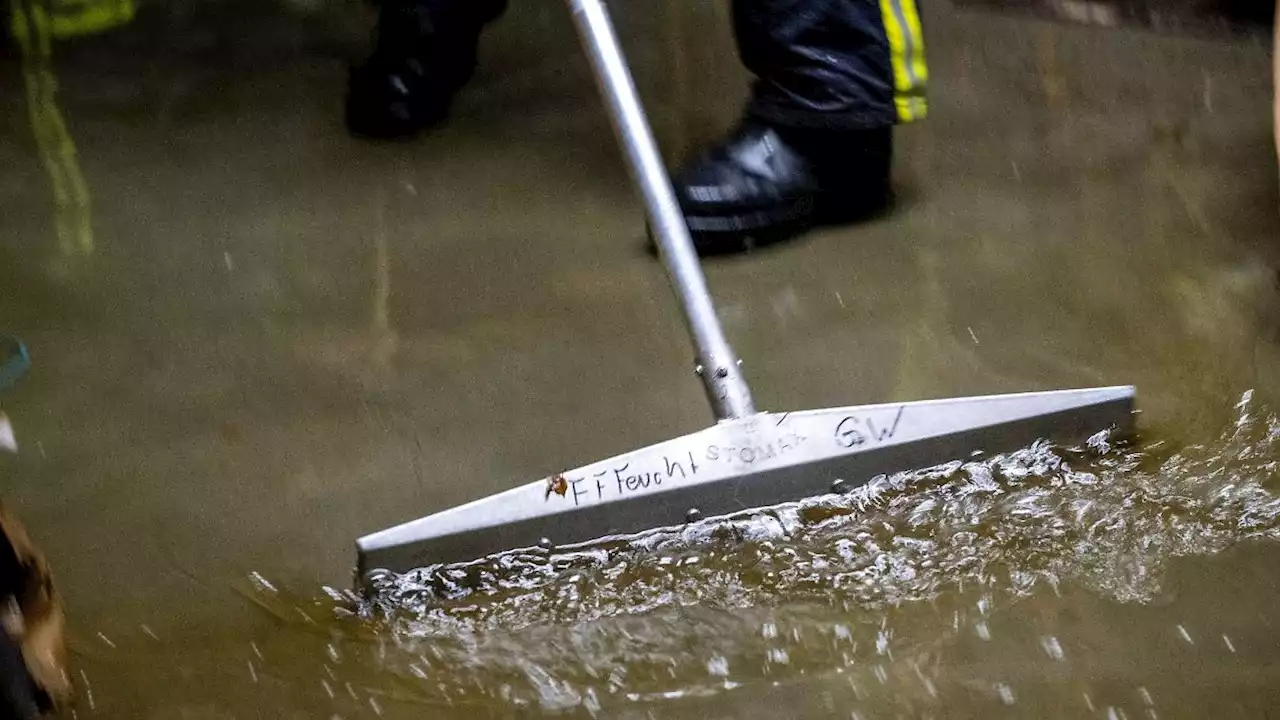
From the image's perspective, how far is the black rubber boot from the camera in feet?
4.45

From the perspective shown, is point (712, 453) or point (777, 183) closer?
point (712, 453)

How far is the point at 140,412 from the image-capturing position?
0.90 metres

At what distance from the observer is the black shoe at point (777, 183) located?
3.65 feet

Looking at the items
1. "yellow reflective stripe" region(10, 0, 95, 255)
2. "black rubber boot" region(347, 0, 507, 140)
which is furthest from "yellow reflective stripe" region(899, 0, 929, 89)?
"yellow reflective stripe" region(10, 0, 95, 255)

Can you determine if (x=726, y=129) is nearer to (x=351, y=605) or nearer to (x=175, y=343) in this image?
(x=175, y=343)

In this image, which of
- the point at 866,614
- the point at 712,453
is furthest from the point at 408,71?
the point at 866,614

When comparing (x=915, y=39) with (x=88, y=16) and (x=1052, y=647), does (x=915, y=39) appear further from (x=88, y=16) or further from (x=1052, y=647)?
(x=88, y=16)

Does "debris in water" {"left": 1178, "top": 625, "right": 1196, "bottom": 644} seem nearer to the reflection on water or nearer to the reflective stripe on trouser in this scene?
the reflection on water

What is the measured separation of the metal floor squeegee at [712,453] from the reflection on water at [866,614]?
1cm

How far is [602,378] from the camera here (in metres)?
0.93

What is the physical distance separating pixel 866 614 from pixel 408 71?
92 cm

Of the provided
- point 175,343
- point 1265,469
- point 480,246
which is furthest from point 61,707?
point 1265,469

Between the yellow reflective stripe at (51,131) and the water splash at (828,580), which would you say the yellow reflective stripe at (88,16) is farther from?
the water splash at (828,580)

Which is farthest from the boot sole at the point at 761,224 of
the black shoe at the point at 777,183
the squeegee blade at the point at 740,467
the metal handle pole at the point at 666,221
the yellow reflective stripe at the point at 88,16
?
the yellow reflective stripe at the point at 88,16
